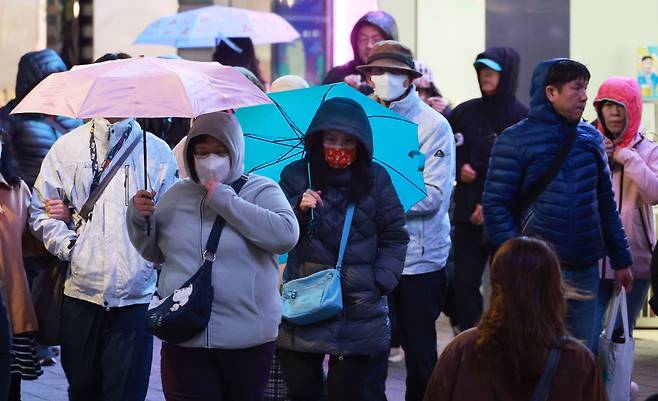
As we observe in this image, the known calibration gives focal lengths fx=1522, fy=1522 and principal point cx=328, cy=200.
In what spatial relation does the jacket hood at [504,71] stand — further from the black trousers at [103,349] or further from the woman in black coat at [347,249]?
the black trousers at [103,349]

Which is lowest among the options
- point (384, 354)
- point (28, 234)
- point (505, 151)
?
point (384, 354)

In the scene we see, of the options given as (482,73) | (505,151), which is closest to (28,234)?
(505,151)

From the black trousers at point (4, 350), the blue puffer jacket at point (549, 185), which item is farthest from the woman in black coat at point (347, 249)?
the black trousers at point (4, 350)

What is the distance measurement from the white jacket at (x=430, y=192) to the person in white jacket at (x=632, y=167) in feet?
3.50

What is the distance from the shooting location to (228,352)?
6.26 meters

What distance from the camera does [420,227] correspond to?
28.5 ft

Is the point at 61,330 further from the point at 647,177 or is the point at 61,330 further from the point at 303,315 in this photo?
the point at 647,177

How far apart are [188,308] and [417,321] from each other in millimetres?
2710

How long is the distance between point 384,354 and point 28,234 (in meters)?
1.98

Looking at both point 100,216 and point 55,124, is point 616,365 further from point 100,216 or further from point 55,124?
point 55,124

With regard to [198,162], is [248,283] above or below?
below

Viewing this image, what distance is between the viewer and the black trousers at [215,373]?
20.6ft

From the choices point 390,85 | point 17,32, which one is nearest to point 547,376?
point 390,85

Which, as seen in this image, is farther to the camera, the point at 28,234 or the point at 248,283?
the point at 28,234
